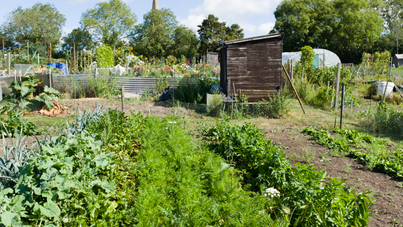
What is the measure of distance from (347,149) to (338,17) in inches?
1424

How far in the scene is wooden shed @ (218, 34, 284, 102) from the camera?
985cm

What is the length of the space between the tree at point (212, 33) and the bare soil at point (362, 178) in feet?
118

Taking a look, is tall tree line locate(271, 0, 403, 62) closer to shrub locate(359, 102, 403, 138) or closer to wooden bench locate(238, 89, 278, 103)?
wooden bench locate(238, 89, 278, 103)

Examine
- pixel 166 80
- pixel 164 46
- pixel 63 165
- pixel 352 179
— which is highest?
pixel 164 46

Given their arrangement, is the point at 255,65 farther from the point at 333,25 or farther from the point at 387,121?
the point at 333,25

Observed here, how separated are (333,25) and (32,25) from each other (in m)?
40.9

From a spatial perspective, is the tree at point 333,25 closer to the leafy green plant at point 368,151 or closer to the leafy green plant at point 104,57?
the leafy green plant at point 104,57

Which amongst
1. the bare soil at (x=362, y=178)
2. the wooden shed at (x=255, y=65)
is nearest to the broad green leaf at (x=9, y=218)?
the bare soil at (x=362, y=178)

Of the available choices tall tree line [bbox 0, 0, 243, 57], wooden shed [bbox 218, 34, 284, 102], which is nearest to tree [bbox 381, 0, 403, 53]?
tall tree line [bbox 0, 0, 243, 57]

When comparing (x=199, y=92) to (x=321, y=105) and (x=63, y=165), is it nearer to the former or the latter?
(x=321, y=105)

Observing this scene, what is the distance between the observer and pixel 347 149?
16.4ft

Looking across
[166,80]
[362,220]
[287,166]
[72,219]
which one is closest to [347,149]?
[287,166]

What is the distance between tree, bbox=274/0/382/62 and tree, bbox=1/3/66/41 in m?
32.7

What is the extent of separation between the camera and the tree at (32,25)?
138 ft
